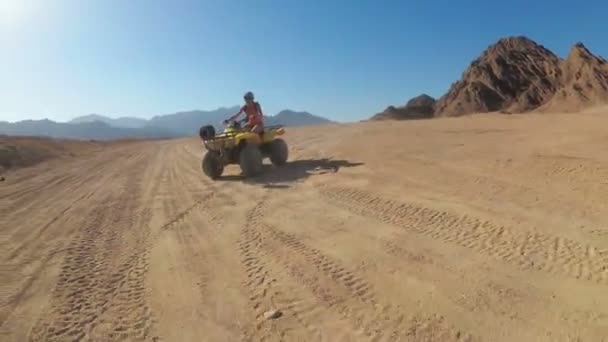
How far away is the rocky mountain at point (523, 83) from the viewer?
149ft

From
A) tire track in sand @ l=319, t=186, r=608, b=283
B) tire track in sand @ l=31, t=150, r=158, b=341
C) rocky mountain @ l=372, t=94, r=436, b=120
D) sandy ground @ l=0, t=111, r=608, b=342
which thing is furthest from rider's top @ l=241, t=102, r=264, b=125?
rocky mountain @ l=372, t=94, r=436, b=120

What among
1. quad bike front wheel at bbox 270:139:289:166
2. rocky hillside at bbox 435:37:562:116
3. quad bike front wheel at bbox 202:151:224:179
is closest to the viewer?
quad bike front wheel at bbox 202:151:224:179

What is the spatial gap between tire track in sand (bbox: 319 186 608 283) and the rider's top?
4.62m

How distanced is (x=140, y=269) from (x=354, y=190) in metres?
3.79

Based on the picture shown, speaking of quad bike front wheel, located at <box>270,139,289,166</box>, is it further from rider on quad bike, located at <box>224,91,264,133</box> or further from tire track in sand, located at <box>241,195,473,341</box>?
tire track in sand, located at <box>241,195,473,341</box>

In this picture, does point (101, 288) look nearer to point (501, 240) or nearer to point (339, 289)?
point (339, 289)

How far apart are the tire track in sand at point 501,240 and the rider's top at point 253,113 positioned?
462 centimetres

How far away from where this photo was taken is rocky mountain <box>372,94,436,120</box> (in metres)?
66.6

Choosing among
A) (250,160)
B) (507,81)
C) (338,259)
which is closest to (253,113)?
(250,160)

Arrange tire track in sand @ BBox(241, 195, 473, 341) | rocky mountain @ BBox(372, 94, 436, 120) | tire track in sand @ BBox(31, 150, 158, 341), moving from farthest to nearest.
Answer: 1. rocky mountain @ BBox(372, 94, 436, 120)
2. tire track in sand @ BBox(31, 150, 158, 341)
3. tire track in sand @ BBox(241, 195, 473, 341)

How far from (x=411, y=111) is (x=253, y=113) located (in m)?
64.7

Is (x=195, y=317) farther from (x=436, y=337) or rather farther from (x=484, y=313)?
(x=484, y=313)

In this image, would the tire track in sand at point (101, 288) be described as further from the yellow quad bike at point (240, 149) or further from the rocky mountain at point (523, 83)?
the rocky mountain at point (523, 83)

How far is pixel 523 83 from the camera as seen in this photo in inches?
2416
